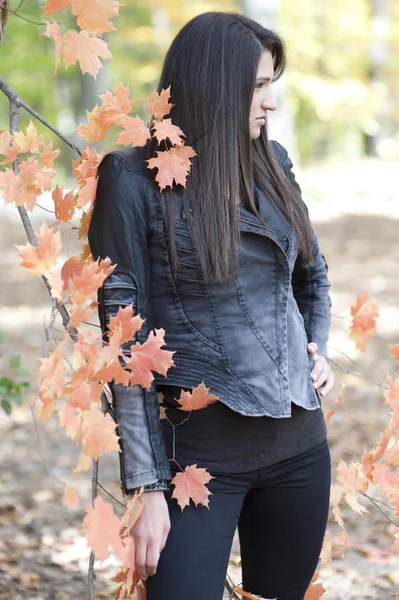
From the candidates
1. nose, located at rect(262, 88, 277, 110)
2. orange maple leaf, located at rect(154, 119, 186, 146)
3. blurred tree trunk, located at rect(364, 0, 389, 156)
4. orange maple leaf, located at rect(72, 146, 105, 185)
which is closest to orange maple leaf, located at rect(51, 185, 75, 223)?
orange maple leaf, located at rect(72, 146, 105, 185)

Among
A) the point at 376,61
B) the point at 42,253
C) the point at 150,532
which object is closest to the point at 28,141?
the point at 42,253

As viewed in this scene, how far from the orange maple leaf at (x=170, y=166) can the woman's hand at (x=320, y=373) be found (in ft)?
2.04

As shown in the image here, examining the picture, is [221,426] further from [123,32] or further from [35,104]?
[35,104]

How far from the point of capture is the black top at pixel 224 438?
69.1 inches

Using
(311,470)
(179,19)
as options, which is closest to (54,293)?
(311,470)

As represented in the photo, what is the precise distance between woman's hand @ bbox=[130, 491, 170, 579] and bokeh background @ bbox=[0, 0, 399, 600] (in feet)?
0.71

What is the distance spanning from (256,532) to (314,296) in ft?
2.26

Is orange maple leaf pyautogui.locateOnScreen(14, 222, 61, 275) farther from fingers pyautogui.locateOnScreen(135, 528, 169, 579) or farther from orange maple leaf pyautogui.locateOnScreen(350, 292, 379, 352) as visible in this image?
orange maple leaf pyautogui.locateOnScreen(350, 292, 379, 352)

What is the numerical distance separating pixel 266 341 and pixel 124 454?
43 centimetres

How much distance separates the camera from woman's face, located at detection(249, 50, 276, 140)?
1769 millimetres

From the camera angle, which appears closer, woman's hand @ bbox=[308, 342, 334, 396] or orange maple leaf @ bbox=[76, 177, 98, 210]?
orange maple leaf @ bbox=[76, 177, 98, 210]

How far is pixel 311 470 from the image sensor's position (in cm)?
186

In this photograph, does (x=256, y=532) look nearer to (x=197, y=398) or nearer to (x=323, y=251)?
(x=197, y=398)

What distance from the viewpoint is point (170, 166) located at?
168 centimetres
